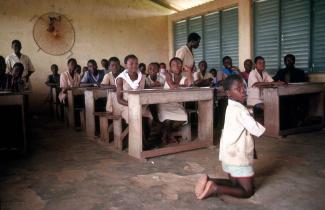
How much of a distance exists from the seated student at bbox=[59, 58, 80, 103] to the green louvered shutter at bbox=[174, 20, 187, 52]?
4.18 meters

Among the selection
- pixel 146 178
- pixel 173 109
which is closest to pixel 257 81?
pixel 173 109

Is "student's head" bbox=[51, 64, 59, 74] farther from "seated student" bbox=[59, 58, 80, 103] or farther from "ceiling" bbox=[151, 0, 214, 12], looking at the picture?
"ceiling" bbox=[151, 0, 214, 12]

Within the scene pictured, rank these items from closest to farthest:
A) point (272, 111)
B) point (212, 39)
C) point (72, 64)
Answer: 1. point (272, 111)
2. point (72, 64)
3. point (212, 39)

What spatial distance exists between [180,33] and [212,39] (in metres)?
1.68

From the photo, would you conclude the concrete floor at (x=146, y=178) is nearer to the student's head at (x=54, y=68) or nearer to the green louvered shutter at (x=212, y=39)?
the student's head at (x=54, y=68)

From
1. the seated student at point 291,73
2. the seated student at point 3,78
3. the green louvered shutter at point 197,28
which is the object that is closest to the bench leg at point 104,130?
the seated student at point 3,78

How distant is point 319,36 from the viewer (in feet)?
20.8

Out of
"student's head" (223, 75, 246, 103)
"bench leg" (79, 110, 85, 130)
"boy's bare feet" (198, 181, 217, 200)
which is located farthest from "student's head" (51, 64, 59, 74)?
"boy's bare feet" (198, 181, 217, 200)

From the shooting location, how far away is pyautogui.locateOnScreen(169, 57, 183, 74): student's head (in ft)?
16.4

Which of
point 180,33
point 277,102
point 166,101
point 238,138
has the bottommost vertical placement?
point 238,138

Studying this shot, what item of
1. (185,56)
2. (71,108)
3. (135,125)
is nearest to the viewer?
(135,125)

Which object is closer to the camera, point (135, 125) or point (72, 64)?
point (135, 125)

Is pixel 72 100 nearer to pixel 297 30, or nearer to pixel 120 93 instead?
pixel 120 93

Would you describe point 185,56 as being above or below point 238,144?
above
